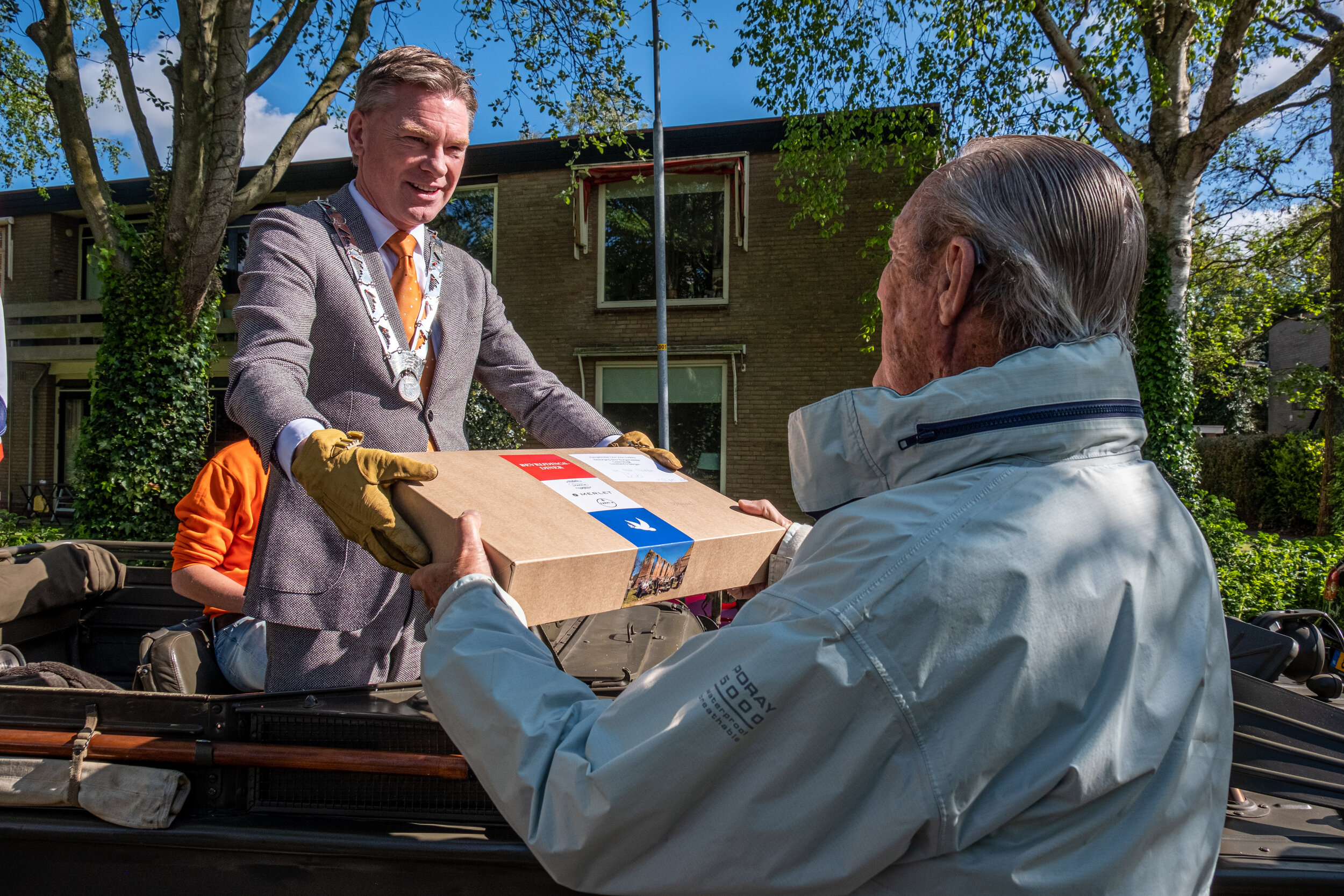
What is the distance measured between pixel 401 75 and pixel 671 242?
38.9ft

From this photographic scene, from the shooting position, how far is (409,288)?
1966mm

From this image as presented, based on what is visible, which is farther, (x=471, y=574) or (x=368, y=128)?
(x=368, y=128)

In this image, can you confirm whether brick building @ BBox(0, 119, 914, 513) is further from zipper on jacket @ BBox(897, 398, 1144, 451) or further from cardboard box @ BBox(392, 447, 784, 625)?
zipper on jacket @ BBox(897, 398, 1144, 451)

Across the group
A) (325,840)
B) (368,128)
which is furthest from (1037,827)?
(368,128)

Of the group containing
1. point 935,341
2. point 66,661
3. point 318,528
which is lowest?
point 66,661

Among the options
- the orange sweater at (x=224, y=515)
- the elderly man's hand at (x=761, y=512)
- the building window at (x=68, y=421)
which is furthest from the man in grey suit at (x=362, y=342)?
the building window at (x=68, y=421)

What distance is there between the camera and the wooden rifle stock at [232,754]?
1.61 meters

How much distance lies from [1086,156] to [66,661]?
3.91 metres

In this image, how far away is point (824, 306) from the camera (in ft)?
41.1

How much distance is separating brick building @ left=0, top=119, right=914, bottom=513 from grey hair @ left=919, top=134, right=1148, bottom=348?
1085 centimetres

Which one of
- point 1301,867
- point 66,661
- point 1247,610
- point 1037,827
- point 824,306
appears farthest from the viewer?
point 824,306

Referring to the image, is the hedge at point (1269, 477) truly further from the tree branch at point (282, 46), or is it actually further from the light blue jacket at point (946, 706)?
the light blue jacket at point (946, 706)

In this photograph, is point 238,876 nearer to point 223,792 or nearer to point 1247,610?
point 223,792

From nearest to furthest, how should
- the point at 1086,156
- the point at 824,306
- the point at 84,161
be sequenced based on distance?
the point at 1086,156, the point at 84,161, the point at 824,306
